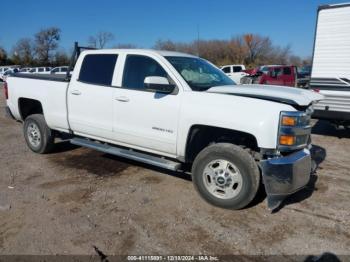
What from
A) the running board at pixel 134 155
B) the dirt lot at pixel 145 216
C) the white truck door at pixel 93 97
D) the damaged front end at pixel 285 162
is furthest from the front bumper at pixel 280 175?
the white truck door at pixel 93 97

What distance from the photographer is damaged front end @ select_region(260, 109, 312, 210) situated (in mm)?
3799

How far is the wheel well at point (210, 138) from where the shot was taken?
4.36 metres

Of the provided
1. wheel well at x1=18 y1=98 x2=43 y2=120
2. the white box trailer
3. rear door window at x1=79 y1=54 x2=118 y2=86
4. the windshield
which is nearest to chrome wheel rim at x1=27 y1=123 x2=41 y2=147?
wheel well at x1=18 y1=98 x2=43 y2=120

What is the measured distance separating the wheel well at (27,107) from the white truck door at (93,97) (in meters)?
1.40

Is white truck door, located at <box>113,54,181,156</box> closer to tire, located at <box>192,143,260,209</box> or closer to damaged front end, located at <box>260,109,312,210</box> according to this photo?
tire, located at <box>192,143,260,209</box>

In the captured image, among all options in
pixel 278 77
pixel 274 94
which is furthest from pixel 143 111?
pixel 278 77

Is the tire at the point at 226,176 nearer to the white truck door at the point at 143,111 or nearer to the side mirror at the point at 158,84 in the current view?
the white truck door at the point at 143,111

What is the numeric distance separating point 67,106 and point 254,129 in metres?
3.36

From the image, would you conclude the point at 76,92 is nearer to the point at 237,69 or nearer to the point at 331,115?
the point at 331,115

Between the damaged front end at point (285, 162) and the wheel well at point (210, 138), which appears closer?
the damaged front end at point (285, 162)

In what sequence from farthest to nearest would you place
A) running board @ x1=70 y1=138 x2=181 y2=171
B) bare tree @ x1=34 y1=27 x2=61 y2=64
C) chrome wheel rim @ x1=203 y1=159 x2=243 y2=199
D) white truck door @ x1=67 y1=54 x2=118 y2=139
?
bare tree @ x1=34 y1=27 x2=61 y2=64
white truck door @ x1=67 y1=54 x2=118 y2=139
running board @ x1=70 y1=138 x2=181 y2=171
chrome wheel rim @ x1=203 y1=159 x2=243 y2=199

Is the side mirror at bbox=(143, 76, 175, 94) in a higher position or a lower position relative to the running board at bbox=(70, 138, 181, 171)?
higher

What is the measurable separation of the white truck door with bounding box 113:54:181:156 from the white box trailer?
457cm

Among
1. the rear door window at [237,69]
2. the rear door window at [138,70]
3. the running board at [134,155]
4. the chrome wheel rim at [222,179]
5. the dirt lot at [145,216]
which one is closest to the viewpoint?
the dirt lot at [145,216]
